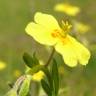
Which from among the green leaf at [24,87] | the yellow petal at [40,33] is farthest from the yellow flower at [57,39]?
the green leaf at [24,87]

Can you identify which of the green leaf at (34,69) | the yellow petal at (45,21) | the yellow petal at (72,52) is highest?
the yellow petal at (45,21)

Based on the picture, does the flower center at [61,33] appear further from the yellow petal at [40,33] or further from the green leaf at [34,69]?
the green leaf at [34,69]

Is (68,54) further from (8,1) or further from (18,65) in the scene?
(8,1)

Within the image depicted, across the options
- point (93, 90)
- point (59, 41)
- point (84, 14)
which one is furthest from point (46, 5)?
point (59, 41)

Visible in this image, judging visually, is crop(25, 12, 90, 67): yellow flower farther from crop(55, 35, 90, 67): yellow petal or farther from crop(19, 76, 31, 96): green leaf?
crop(19, 76, 31, 96): green leaf

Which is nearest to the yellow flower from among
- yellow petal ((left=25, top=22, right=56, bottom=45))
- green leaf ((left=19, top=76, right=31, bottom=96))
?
yellow petal ((left=25, top=22, right=56, bottom=45))

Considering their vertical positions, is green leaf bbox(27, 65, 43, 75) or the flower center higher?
green leaf bbox(27, 65, 43, 75)

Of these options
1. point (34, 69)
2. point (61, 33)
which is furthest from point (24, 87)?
point (61, 33)
